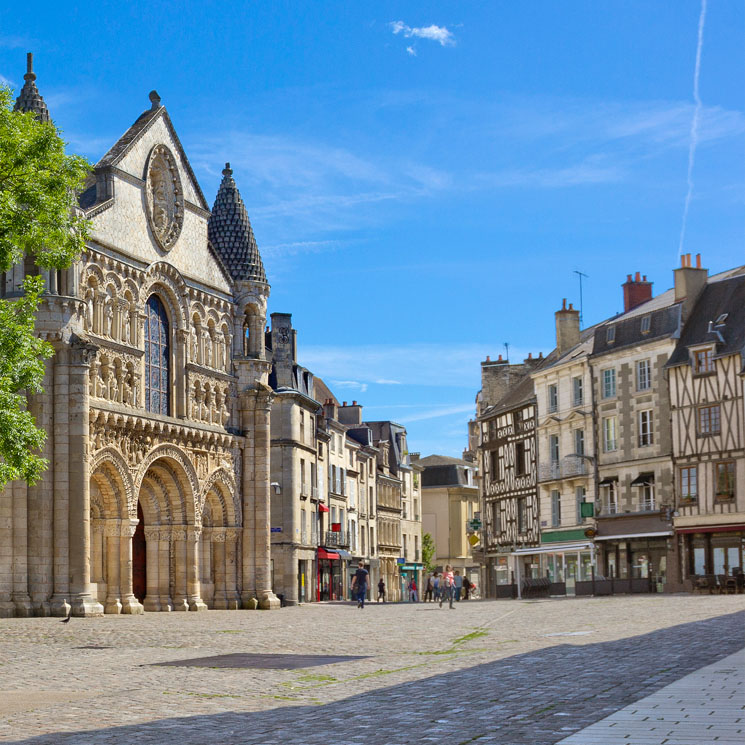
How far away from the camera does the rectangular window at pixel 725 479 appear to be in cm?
4528

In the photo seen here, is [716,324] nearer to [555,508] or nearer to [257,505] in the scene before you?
[555,508]

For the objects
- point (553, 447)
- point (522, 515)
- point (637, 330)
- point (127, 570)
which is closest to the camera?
point (127, 570)

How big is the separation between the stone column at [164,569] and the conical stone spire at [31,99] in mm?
12415

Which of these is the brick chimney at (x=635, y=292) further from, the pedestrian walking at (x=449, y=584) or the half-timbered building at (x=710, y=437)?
the pedestrian walking at (x=449, y=584)

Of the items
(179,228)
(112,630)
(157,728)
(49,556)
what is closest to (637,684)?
(157,728)

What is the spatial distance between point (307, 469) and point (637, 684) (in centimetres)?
4275

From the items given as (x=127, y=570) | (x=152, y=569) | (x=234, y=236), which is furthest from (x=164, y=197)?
(x=127, y=570)

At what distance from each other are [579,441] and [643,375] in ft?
16.6

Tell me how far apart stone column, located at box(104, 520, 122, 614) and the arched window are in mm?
3884

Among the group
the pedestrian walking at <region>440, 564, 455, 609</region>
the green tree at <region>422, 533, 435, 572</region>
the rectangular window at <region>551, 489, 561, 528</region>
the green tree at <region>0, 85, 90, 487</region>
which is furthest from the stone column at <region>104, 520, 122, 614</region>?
the green tree at <region>422, 533, 435, 572</region>

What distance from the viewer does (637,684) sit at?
1088cm

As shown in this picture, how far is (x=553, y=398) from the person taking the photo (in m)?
56.4

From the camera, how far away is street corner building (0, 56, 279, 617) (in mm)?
30328

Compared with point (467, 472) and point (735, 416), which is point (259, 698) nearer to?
point (735, 416)
